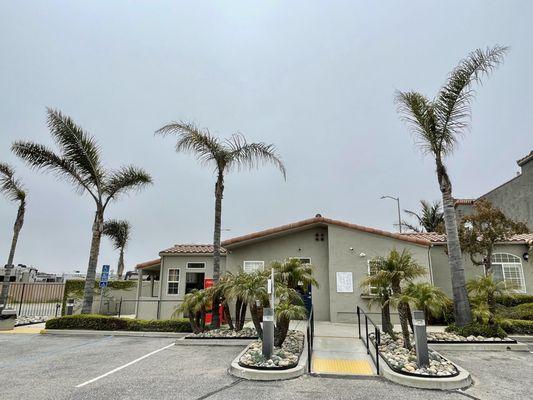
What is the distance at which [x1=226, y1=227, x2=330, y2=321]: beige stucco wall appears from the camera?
46.3 ft

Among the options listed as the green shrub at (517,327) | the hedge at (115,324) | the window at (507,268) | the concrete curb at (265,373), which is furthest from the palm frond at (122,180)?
the window at (507,268)

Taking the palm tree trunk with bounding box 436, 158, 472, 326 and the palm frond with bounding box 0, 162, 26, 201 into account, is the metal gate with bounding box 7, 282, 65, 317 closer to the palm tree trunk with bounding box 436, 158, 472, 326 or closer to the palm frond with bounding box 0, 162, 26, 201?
the palm frond with bounding box 0, 162, 26, 201

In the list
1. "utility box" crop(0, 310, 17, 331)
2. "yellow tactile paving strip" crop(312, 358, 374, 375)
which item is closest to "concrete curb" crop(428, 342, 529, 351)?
"yellow tactile paving strip" crop(312, 358, 374, 375)

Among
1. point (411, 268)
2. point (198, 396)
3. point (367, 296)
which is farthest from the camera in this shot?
point (367, 296)

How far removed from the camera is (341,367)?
6.82m

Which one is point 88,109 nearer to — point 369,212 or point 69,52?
point 69,52

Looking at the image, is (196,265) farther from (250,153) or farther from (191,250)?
(250,153)

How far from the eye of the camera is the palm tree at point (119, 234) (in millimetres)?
28195

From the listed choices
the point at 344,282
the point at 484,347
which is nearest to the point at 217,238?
the point at 344,282

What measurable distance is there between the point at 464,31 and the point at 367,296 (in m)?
10.9

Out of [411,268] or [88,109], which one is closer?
Result: [411,268]

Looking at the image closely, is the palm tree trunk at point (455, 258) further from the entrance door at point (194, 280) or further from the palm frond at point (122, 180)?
the palm frond at point (122, 180)

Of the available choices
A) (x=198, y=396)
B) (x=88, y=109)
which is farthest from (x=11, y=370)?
(x=88, y=109)

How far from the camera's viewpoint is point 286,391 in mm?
5383
